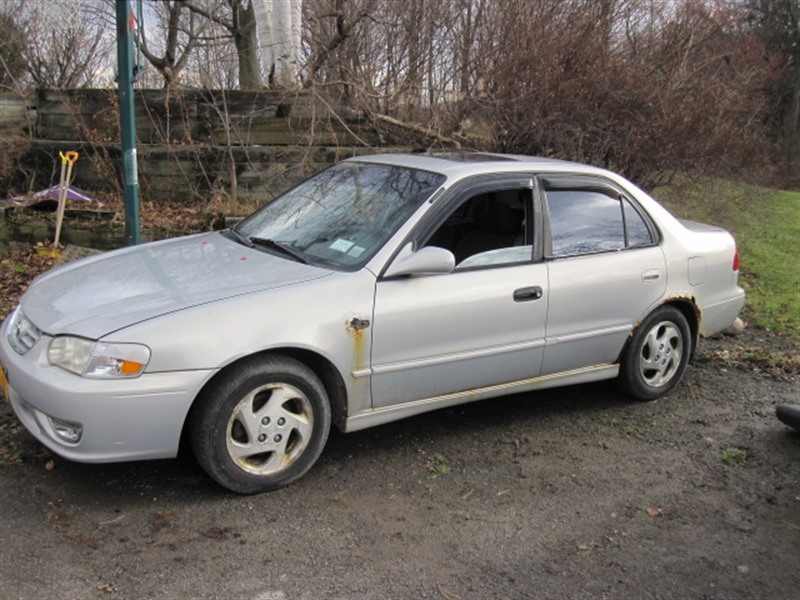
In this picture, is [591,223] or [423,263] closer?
[423,263]

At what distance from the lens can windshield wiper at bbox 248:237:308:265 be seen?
162 inches

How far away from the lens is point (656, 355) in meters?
5.09

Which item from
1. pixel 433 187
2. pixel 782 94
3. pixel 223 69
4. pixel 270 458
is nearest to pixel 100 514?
pixel 270 458

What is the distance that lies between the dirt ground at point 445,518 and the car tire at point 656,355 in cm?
32

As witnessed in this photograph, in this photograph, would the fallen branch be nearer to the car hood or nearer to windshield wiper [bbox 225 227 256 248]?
windshield wiper [bbox 225 227 256 248]

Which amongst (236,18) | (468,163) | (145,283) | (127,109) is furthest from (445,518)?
(236,18)

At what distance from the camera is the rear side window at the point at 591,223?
15.2 feet

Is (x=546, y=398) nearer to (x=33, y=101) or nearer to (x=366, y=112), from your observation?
(x=366, y=112)

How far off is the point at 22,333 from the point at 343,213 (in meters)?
1.80

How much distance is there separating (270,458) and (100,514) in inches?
31.2

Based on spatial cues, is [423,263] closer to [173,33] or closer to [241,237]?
[241,237]

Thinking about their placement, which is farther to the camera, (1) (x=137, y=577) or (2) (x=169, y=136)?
(2) (x=169, y=136)

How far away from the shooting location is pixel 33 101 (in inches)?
423

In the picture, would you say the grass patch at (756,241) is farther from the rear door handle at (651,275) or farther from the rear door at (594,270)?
the rear door at (594,270)
